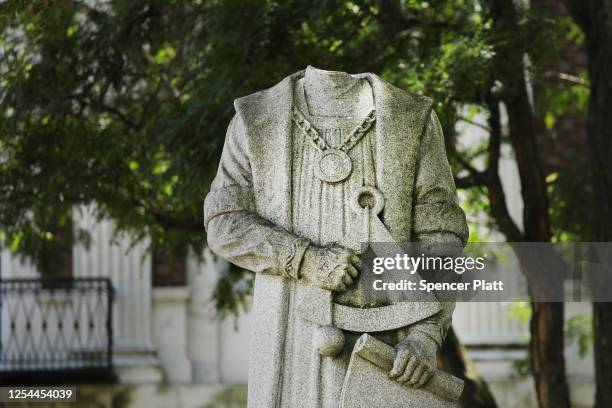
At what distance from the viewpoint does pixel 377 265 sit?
6293mm

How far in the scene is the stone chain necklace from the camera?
636cm

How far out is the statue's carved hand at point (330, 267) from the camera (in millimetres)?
6203

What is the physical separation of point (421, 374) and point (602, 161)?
20.8 ft

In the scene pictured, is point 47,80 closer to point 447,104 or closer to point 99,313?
point 447,104

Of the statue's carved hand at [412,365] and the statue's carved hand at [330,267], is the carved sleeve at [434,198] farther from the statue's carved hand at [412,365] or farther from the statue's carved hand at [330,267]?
the statue's carved hand at [412,365]

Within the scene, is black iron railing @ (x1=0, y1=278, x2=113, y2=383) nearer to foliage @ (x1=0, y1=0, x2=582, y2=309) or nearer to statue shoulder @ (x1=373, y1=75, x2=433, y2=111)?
foliage @ (x1=0, y1=0, x2=582, y2=309)

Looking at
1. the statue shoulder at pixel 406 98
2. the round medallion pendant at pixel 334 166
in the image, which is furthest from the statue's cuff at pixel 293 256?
the statue shoulder at pixel 406 98

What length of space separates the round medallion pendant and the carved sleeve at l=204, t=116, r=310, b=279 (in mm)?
300

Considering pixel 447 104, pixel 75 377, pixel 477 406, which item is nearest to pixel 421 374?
pixel 447 104

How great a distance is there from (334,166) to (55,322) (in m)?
11.7

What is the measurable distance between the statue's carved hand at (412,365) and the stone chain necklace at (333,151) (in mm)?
781

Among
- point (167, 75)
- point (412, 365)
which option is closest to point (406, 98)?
point (412, 365)

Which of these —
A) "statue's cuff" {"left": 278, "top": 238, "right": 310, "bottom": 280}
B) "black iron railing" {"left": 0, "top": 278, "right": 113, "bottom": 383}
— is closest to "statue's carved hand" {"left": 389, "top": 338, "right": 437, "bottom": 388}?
"statue's cuff" {"left": 278, "top": 238, "right": 310, "bottom": 280}

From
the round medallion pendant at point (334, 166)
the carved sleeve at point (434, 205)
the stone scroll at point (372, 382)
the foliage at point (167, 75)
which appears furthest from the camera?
the foliage at point (167, 75)
